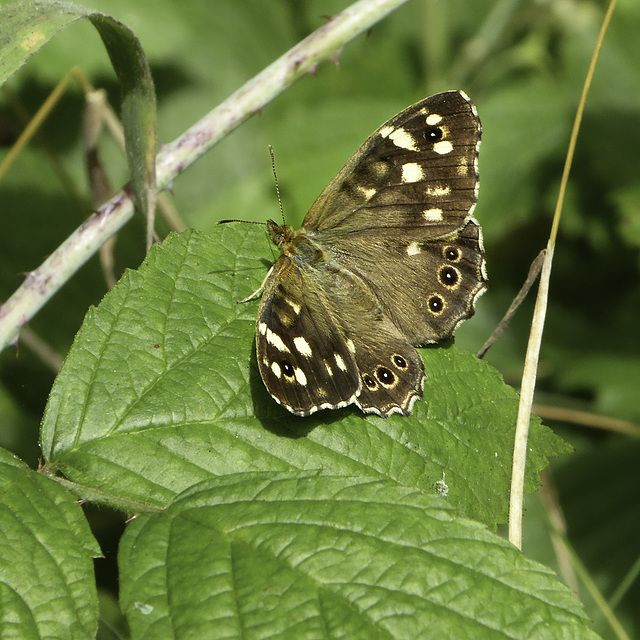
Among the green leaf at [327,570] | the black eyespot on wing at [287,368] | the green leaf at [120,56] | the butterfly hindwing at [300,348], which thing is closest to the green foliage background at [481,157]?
the butterfly hindwing at [300,348]

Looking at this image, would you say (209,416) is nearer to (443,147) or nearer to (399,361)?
(399,361)

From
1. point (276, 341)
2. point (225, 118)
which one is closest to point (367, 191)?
point (225, 118)

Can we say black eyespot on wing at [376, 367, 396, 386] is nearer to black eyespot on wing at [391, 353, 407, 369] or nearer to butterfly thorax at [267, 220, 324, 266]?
black eyespot on wing at [391, 353, 407, 369]

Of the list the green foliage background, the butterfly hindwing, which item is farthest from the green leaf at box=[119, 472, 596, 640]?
the green foliage background

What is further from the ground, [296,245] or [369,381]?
[296,245]

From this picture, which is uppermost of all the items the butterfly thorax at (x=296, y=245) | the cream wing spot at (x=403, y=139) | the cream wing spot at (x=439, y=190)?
the cream wing spot at (x=403, y=139)

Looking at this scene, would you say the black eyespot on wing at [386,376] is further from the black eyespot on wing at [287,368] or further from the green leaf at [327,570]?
A: the green leaf at [327,570]

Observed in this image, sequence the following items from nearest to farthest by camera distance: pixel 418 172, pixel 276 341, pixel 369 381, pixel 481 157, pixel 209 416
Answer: pixel 209 416, pixel 276 341, pixel 369 381, pixel 418 172, pixel 481 157
